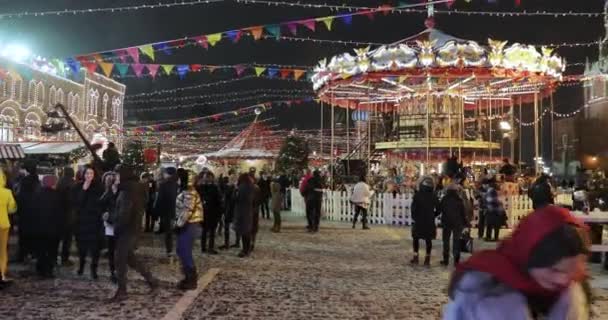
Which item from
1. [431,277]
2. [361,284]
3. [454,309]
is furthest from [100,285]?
[454,309]

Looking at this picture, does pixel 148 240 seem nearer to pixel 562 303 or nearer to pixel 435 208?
pixel 435 208

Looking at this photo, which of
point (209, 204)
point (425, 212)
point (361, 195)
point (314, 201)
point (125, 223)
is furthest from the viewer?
point (361, 195)

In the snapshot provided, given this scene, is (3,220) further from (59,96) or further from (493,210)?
(59,96)

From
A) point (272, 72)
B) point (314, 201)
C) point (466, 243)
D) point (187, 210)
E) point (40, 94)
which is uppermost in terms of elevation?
point (40, 94)

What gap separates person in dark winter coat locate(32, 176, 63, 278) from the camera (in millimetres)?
8906

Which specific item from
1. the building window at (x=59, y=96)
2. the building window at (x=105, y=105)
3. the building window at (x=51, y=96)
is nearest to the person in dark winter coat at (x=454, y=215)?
the building window at (x=51, y=96)

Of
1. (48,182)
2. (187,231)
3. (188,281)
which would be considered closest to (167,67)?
(48,182)

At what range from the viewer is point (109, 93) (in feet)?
168

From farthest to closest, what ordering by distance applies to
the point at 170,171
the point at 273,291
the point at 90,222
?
the point at 170,171 < the point at 90,222 < the point at 273,291

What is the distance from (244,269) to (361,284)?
2093 mm

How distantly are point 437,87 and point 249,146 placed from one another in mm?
17972

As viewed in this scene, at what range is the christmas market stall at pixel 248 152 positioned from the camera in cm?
3688

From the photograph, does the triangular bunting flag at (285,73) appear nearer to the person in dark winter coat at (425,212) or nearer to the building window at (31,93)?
the person in dark winter coat at (425,212)

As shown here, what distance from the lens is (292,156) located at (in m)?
32.0
